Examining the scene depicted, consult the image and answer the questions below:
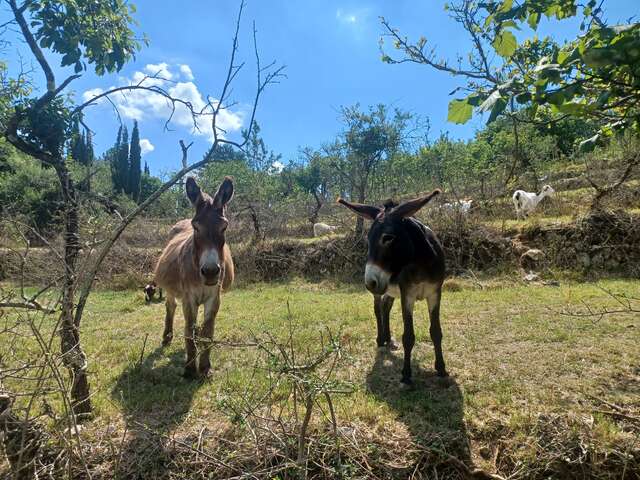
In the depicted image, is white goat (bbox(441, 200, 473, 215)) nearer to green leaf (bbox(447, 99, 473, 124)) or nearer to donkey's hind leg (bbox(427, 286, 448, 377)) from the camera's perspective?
donkey's hind leg (bbox(427, 286, 448, 377))

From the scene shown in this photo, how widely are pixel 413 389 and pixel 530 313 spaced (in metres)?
3.52

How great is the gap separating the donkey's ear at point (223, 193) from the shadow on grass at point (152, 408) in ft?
6.21

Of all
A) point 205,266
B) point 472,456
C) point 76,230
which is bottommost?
point 472,456

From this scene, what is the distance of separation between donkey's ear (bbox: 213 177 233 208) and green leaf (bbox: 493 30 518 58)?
291 centimetres

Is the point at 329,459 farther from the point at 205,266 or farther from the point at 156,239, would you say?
the point at 156,239

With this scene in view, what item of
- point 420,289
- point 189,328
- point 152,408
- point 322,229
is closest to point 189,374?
point 189,328

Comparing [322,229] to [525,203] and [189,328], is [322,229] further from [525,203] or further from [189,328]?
[189,328]

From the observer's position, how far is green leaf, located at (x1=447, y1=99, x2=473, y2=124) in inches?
75.9

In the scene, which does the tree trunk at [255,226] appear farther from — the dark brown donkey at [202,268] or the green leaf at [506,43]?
the green leaf at [506,43]

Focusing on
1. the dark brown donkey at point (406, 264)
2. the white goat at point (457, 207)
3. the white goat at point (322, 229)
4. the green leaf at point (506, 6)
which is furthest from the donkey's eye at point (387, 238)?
the white goat at point (322, 229)

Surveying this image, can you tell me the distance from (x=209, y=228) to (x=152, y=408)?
183 centimetres

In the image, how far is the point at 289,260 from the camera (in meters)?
12.3

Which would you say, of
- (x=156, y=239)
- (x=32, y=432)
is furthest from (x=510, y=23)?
(x=156, y=239)

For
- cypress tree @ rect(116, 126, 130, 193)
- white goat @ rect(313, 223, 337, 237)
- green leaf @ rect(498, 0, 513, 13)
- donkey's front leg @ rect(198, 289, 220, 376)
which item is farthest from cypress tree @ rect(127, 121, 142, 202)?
green leaf @ rect(498, 0, 513, 13)
